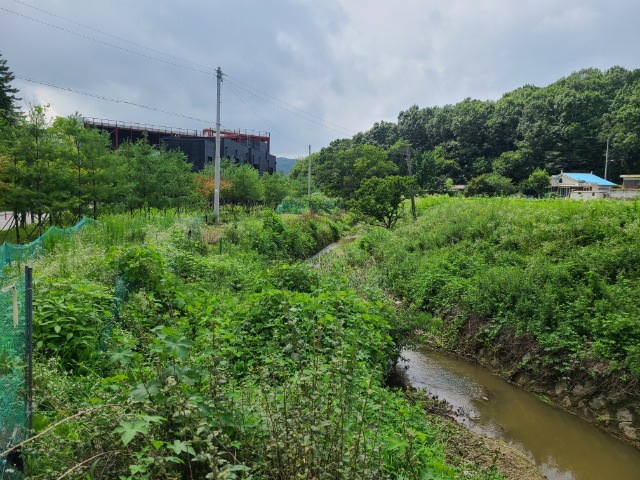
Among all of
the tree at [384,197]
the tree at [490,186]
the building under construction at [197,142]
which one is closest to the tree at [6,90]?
the building under construction at [197,142]

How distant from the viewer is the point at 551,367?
837 centimetres

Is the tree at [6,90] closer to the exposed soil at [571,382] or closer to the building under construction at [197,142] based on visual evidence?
the building under construction at [197,142]

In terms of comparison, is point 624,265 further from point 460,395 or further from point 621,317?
point 460,395

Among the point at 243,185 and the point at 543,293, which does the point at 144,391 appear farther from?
the point at 243,185

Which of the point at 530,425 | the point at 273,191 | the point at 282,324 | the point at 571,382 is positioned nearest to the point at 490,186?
the point at 273,191

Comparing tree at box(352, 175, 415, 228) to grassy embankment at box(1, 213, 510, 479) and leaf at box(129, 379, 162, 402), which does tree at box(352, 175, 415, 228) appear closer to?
grassy embankment at box(1, 213, 510, 479)

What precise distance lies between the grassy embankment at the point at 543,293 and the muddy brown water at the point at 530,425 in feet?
1.48

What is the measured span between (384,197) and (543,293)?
1367 centimetres

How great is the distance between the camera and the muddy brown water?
6.22 metres

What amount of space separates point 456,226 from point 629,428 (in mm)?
9217

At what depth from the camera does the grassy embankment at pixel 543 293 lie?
25.2ft

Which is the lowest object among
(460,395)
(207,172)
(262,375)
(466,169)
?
(460,395)

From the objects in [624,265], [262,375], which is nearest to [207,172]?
[624,265]

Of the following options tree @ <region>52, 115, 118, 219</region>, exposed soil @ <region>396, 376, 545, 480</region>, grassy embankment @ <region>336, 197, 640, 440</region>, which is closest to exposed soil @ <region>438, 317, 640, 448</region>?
grassy embankment @ <region>336, 197, 640, 440</region>
